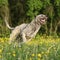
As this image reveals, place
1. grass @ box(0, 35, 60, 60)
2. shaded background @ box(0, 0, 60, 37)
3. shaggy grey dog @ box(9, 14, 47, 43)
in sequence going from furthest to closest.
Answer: shaded background @ box(0, 0, 60, 37) < shaggy grey dog @ box(9, 14, 47, 43) < grass @ box(0, 35, 60, 60)

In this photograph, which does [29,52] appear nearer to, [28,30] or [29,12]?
[28,30]

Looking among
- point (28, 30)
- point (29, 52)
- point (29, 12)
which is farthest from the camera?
point (29, 12)

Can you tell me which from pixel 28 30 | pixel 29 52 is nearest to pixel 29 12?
pixel 28 30

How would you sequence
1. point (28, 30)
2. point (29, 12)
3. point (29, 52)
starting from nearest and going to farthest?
point (29, 52), point (28, 30), point (29, 12)

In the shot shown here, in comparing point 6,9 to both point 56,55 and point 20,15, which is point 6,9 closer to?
point 20,15

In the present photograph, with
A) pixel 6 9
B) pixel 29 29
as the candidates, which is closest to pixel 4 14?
pixel 6 9

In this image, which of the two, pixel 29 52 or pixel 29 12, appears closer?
pixel 29 52

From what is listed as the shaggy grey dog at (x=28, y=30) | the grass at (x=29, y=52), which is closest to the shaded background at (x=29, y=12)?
the shaggy grey dog at (x=28, y=30)

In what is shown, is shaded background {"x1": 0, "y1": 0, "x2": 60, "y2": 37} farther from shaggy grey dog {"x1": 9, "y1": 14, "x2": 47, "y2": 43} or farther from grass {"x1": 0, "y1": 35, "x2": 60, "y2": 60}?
grass {"x1": 0, "y1": 35, "x2": 60, "y2": 60}

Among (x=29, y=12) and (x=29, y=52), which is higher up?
(x=29, y=12)

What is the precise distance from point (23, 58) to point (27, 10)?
819cm

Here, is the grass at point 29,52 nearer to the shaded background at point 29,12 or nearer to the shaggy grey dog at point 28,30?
the shaggy grey dog at point 28,30

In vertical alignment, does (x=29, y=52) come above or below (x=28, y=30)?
below

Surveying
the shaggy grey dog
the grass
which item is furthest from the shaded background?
the grass
